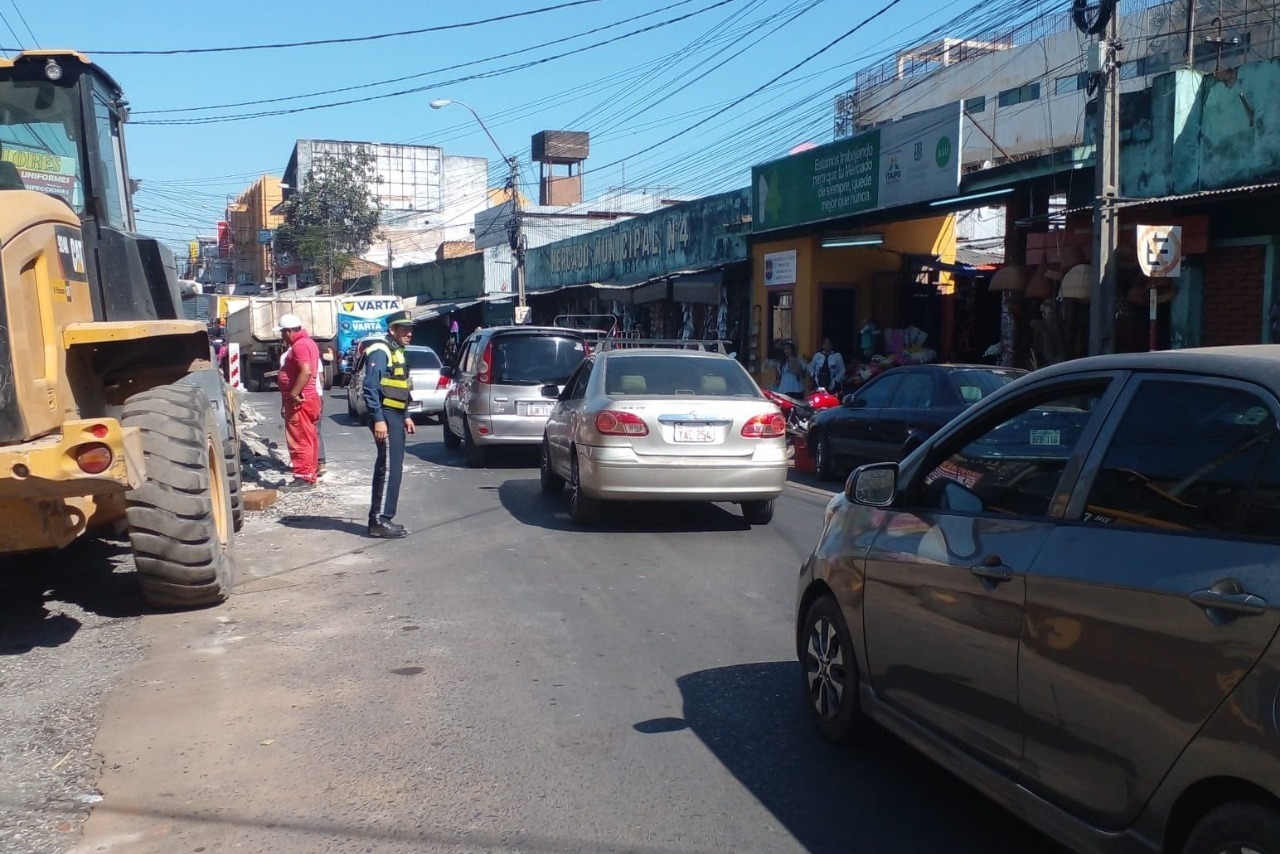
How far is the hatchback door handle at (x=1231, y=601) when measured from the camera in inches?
108

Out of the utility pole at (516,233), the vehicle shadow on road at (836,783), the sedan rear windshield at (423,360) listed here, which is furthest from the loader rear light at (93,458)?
the utility pole at (516,233)

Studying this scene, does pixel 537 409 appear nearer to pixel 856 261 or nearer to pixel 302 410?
pixel 302 410

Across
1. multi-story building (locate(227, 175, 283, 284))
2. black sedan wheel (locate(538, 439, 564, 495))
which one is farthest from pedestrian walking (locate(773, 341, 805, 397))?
multi-story building (locate(227, 175, 283, 284))

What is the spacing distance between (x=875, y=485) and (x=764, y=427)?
5256mm

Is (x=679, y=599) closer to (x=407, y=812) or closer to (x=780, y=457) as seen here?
(x=780, y=457)

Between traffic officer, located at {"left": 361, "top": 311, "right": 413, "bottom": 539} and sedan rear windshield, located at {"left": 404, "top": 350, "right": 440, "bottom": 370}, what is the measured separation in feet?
43.4

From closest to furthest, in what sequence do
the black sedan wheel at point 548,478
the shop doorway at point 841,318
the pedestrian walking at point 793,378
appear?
the black sedan wheel at point 548,478
the pedestrian walking at point 793,378
the shop doorway at point 841,318

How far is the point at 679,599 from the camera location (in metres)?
7.73

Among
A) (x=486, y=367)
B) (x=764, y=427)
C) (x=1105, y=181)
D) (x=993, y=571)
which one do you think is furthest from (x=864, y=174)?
(x=993, y=571)

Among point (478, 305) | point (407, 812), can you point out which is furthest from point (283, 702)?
point (478, 305)

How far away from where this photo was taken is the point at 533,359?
14.9 metres

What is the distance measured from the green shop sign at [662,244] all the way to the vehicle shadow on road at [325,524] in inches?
627

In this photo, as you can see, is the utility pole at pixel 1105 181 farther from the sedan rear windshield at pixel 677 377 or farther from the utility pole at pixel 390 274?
the utility pole at pixel 390 274

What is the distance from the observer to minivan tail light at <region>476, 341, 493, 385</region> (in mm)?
14609
